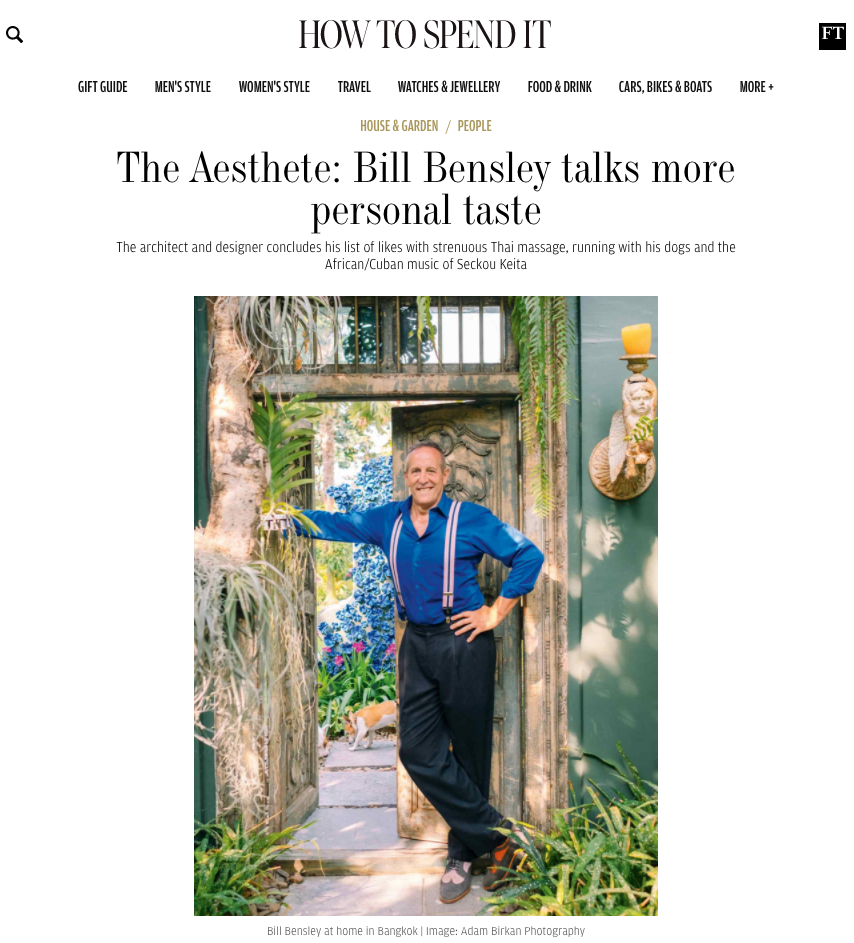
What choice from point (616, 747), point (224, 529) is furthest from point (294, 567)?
point (616, 747)

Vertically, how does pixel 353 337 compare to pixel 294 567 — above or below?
above

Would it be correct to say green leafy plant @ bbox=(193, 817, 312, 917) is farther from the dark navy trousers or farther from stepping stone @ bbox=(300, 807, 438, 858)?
the dark navy trousers

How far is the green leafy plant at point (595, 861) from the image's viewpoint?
7.84 feet

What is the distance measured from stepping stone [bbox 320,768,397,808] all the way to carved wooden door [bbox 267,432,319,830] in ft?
0.69

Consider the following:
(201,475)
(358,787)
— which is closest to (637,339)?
(201,475)

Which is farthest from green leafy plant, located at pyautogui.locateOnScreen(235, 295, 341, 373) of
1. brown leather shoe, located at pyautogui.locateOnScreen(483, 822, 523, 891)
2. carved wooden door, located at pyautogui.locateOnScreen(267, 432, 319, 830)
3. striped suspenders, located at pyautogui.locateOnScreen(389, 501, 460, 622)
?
brown leather shoe, located at pyautogui.locateOnScreen(483, 822, 523, 891)

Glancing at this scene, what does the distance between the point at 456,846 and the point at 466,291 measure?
2.24m

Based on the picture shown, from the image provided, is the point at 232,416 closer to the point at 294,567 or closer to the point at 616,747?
the point at 294,567

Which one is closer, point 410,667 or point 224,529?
point 224,529

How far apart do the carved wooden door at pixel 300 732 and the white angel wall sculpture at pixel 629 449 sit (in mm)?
1294

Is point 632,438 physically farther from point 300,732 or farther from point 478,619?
point 300,732

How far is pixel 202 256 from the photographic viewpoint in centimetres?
227
